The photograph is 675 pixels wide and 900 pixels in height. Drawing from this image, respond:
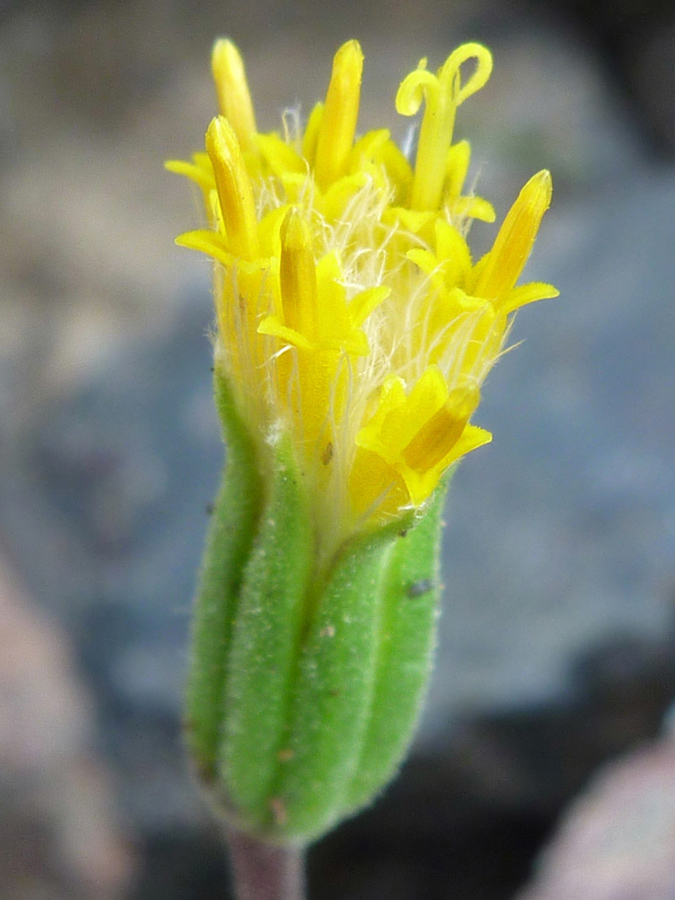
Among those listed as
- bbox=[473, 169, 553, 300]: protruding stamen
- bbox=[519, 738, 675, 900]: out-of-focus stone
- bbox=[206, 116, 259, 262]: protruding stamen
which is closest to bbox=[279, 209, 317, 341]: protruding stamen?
bbox=[206, 116, 259, 262]: protruding stamen

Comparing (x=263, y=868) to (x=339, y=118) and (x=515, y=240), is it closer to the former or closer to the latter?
(x=515, y=240)

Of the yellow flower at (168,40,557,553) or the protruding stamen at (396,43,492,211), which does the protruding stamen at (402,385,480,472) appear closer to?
the yellow flower at (168,40,557,553)

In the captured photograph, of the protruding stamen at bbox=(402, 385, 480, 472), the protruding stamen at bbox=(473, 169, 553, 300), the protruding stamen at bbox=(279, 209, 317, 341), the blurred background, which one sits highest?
the protruding stamen at bbox=(279, 209, 317, 341)

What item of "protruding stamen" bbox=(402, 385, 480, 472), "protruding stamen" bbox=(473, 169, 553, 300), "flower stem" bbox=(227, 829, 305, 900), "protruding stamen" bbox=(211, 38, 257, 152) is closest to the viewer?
"protruding stamen" bbox=(402, 385, 480, 472)

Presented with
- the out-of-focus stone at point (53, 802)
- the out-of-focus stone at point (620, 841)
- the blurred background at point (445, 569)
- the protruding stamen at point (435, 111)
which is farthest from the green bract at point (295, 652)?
the out-of-focus stone at point (53, 802)

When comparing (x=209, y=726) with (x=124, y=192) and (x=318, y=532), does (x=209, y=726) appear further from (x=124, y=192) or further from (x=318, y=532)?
(x=124, y=192)

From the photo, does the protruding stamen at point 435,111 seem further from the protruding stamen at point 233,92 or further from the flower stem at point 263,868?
the flower stem at point 263,868
